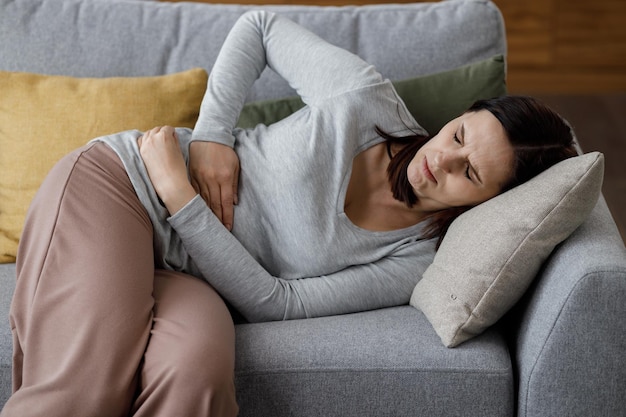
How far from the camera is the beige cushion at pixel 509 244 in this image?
1.54 meters

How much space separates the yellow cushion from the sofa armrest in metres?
0.96

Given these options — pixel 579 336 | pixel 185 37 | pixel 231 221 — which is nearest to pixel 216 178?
pixel 231 221

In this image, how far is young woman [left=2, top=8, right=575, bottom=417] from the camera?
1.42 meters

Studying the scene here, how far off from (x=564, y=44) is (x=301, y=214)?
273 centimetres

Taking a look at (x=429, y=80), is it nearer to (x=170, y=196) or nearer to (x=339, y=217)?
(x=339, y=217)

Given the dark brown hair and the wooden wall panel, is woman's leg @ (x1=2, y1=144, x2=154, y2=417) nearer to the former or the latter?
the dark brown hair

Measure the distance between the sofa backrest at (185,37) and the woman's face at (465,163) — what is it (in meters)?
0.48

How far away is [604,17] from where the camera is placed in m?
4.00

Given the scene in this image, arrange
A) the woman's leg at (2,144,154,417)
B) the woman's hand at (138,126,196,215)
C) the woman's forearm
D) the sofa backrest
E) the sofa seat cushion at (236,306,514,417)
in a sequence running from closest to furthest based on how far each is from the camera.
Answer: the woman's leg at (2,144,154,417), the sofa seat cushion at (236,306,514,417), the woman's hand at (138,126,196,215), the woman's forearm, the sofa backrest

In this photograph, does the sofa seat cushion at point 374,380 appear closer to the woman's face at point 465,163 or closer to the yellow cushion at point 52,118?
the woman's face at point 465,163

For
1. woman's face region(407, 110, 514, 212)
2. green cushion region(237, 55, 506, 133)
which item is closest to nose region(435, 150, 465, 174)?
woman's face region(407, 110, 514, 212)

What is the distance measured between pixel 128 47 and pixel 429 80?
75 cm

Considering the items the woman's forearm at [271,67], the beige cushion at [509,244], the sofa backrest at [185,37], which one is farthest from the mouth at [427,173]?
the sofa backrest at [185,37]

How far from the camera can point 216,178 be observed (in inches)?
68.6
